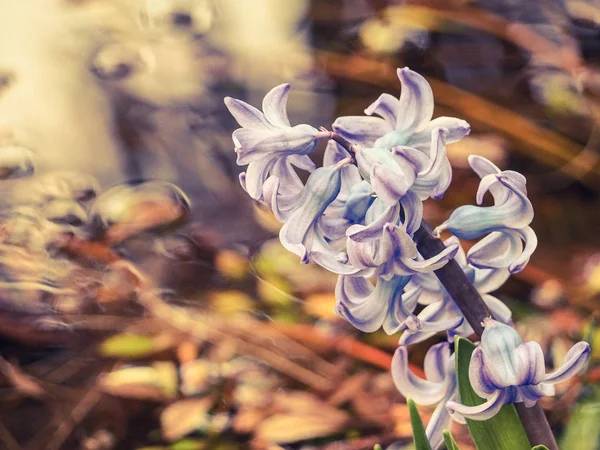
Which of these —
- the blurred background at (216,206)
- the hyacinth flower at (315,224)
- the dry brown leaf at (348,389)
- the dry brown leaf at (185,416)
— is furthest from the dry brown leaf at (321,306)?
the hyacinth flower at (315,224)

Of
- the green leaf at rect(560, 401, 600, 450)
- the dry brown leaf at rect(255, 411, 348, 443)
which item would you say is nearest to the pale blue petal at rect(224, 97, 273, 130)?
the green leaf at rect(560, 401, 600, 450)

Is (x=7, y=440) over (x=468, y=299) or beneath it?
beneath

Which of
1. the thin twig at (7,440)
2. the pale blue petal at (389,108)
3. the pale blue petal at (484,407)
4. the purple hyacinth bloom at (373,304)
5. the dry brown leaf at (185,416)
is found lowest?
the thin twig at (7,440)

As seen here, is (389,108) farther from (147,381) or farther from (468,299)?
(147,381)

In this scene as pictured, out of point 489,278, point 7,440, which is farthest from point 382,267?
point 7,440

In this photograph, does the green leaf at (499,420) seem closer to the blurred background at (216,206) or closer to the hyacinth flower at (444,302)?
the hyacinth flower at (444,302)

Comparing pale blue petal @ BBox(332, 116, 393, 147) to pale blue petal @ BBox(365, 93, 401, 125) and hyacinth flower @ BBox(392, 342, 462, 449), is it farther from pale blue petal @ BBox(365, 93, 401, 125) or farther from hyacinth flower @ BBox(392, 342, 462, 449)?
hyacinth flower @ BBox(392, 342, 462, 449)
